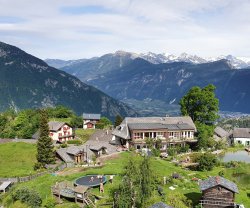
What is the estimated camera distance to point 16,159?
90.3 meters

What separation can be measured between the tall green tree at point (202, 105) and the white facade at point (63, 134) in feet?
115

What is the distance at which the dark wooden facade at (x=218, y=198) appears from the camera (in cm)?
5475

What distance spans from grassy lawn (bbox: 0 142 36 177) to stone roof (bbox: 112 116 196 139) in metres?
22.4

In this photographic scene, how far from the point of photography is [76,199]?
189 ft

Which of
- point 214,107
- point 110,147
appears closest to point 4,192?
point 110,147

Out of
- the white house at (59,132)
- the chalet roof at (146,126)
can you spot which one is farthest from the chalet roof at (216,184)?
the white house at (59,132)

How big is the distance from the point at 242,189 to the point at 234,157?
29467 mm

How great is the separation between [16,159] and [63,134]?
2589cm

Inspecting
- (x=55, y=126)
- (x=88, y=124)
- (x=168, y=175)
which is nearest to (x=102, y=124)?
(x=88, y=124)

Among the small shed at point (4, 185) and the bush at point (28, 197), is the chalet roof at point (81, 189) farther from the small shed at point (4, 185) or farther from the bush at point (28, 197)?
the small shed at point (4, 185)

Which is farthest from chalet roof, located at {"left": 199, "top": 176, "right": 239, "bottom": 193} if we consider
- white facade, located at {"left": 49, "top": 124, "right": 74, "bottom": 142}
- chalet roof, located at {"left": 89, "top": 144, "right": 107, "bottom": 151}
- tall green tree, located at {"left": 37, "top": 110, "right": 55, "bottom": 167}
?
white facade, located at {"left": 49, "top": 124, "right": 74, "bottom": 142}

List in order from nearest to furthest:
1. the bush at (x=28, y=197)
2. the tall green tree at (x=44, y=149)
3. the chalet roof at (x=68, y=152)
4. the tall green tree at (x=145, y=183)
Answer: the tall green tree at (x=145, y=183) < the bush at (x=28, y=197) < the tall green tree at (x=44, y=149) < the chalet roof at (x=68, y=152)

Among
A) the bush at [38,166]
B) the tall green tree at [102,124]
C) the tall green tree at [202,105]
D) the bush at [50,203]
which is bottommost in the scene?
the bush at [50,203]

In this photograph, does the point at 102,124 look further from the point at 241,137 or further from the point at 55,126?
the point at 241,137
